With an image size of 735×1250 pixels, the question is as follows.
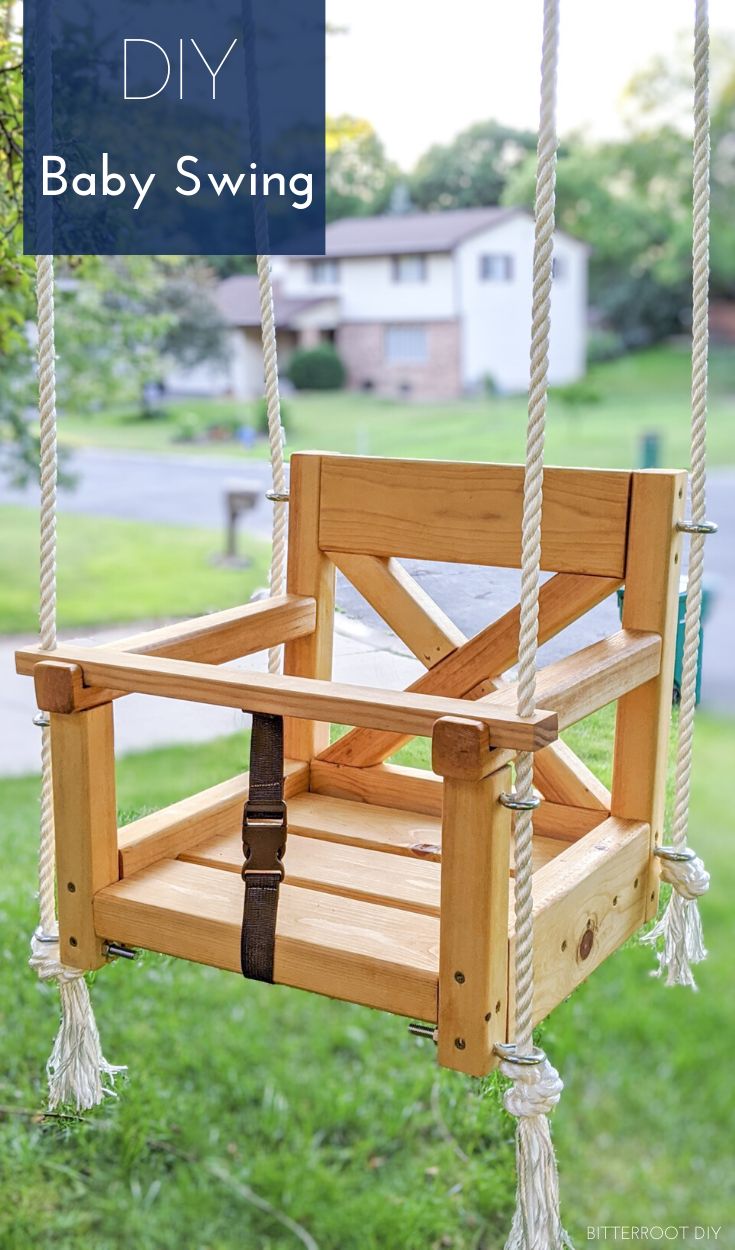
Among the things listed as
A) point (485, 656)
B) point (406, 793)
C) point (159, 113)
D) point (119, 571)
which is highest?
point (159, 113)

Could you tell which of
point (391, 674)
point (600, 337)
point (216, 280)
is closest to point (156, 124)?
point (391, 674)

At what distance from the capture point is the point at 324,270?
6.84 metres

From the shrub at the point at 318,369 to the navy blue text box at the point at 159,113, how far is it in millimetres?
3056

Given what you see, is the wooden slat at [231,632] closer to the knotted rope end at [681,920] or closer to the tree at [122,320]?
the knotted rope end at [681,920]

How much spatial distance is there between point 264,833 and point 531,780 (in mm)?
299

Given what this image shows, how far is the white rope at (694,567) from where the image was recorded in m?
1.37

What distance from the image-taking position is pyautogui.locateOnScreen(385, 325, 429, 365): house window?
22.9 ft

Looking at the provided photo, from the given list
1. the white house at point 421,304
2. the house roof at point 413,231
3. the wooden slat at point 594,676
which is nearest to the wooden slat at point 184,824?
the wooden slat at point 594,676

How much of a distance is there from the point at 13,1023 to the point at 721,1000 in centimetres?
308

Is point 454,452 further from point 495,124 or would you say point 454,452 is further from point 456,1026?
point 456,1026

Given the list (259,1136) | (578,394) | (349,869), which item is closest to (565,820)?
(349,869)

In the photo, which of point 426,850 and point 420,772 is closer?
point 426,850

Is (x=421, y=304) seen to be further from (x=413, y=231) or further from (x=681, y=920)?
(x=681, y=920)

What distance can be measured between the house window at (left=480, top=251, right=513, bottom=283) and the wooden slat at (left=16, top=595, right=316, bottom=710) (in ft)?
16.3
